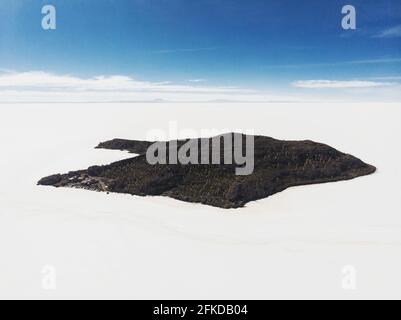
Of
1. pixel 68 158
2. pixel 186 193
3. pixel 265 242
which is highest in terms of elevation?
pixel 68 158

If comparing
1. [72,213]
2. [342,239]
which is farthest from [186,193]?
[342,239]

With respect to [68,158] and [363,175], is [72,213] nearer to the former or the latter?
[68,158]

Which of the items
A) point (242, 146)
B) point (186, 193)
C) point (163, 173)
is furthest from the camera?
point (242, 146)

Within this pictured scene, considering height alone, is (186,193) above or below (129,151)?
below

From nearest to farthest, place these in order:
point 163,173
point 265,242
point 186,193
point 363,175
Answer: point 265,242
point 186,193
point 163,173
point 363,175

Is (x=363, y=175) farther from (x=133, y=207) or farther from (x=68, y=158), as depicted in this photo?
(x=68, y=158)

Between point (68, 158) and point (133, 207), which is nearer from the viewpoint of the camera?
point (133, 207)

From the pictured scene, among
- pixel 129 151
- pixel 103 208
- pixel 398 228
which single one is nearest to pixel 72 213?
pixel 103 208
